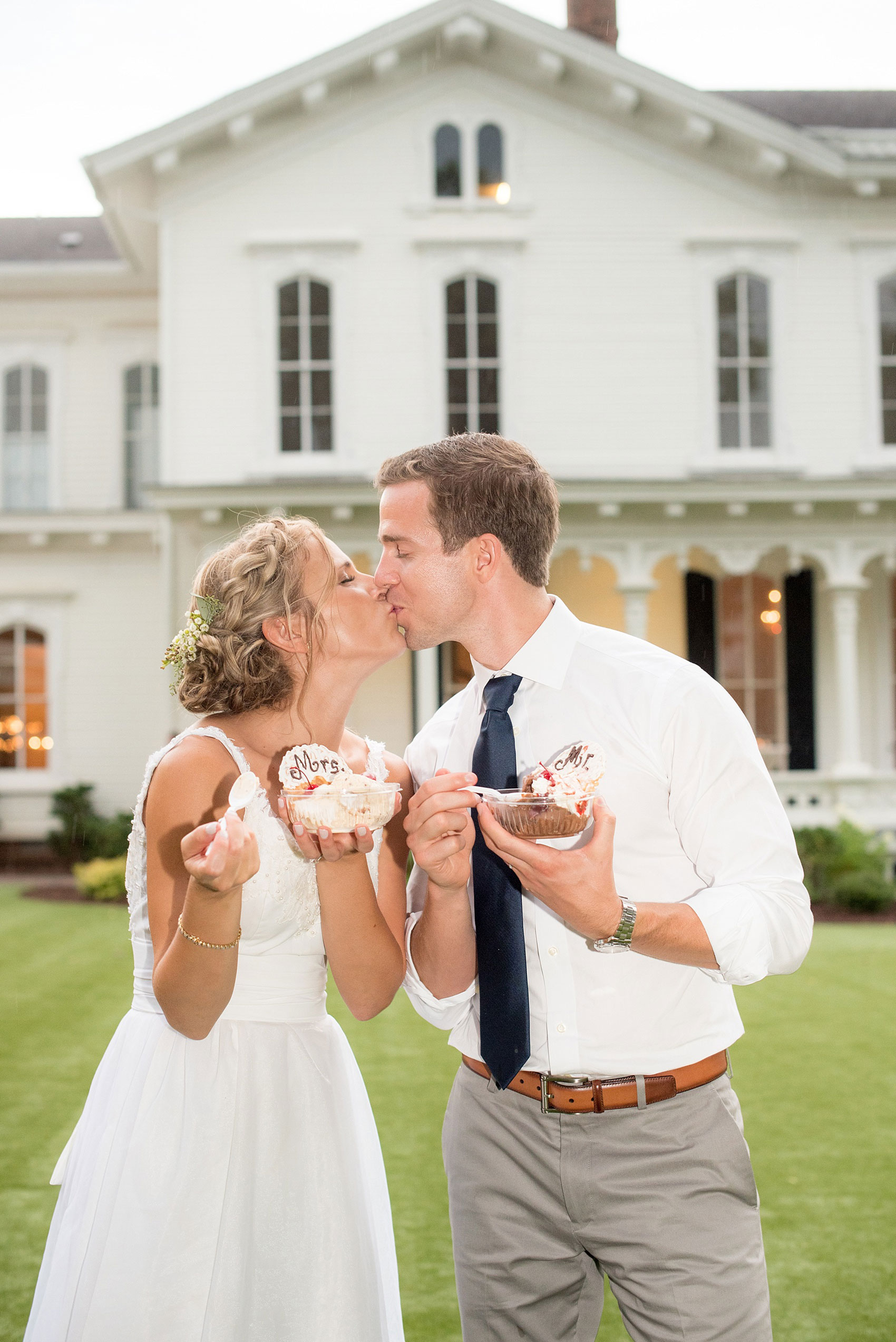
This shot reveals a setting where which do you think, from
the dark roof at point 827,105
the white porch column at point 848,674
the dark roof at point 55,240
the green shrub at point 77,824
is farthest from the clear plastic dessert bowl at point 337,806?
the dark roof at point 827,105

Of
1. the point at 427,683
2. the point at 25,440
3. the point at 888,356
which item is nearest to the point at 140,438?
the point at 25,440

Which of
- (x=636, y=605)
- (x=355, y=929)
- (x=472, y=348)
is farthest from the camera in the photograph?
(x=472, y=348)

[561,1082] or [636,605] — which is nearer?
[561,1082]

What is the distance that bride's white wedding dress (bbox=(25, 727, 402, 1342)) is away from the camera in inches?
98.8

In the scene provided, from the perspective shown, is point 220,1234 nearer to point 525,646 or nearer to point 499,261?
point 525,646

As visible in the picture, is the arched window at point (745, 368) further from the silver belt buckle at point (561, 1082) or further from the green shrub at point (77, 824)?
the silver belt buckle at point (561, 1082)

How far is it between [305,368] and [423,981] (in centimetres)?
1261

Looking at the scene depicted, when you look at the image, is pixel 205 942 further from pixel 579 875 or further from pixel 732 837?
pixel 732 837

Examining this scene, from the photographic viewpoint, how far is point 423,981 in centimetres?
260

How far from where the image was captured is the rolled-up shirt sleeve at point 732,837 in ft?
7.14

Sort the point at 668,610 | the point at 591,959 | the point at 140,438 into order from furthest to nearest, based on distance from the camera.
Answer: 1. the point at 140,438
2. the point at 668,610
3. the point at 591,959

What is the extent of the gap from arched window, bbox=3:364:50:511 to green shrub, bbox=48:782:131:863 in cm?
456

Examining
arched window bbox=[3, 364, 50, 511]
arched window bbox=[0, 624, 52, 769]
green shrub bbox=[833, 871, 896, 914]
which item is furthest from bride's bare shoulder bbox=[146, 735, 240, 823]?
arched window bbox=[3, 364, 50, 511]

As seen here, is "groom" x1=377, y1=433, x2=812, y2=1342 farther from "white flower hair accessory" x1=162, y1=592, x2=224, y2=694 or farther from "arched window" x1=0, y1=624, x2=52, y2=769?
"arched window" x1=0, y1=624, x2=52, y2=769
